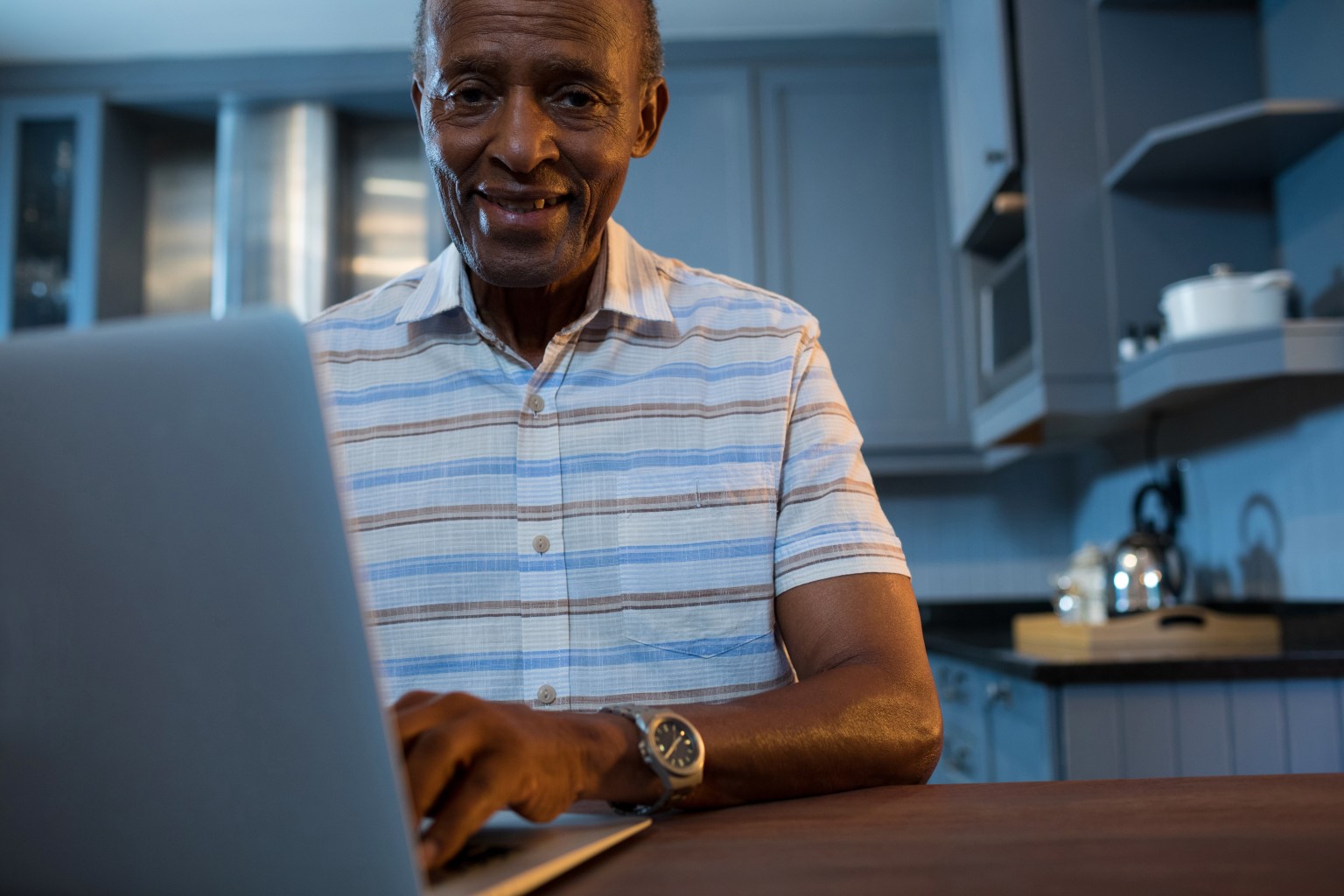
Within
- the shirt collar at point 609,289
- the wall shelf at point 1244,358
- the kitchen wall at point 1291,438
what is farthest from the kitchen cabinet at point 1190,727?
the shirt collar at point 609,289

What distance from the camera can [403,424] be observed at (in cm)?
117

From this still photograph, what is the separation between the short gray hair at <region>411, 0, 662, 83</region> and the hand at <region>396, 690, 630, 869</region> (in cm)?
77

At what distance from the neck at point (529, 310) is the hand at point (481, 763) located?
→ 62 centimetres

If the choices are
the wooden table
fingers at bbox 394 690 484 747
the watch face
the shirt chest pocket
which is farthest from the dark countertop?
fingers at bbox 394 690 484 747

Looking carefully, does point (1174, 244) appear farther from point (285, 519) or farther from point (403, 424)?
point (285, 519)

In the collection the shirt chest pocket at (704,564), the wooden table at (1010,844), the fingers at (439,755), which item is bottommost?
the wooden table at (1010,844)

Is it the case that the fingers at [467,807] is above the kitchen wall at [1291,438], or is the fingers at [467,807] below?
below

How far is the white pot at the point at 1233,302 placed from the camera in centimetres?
204

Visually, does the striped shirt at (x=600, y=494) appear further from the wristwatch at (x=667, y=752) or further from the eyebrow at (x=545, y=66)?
the wristwatch at (x=667, y=752)

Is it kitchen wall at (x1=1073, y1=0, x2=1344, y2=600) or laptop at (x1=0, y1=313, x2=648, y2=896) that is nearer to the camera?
→ laptop at (x1=0, y1=313, x2=648, y2=896)

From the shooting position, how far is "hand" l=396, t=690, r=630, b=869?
20.5 inches

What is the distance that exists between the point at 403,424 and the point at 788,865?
0.74m

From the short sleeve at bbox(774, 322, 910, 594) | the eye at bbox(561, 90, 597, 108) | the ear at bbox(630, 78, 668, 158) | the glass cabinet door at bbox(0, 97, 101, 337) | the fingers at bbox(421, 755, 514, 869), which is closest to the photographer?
the fingers at bbox(421, 755, 514, 869)

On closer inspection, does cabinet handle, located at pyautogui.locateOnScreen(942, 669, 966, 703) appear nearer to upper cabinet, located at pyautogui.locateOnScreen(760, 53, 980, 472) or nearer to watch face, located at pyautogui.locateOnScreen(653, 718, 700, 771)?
upper cabinet, located at pyautogui.locateOnScreen(760, 53, 980, 472)
